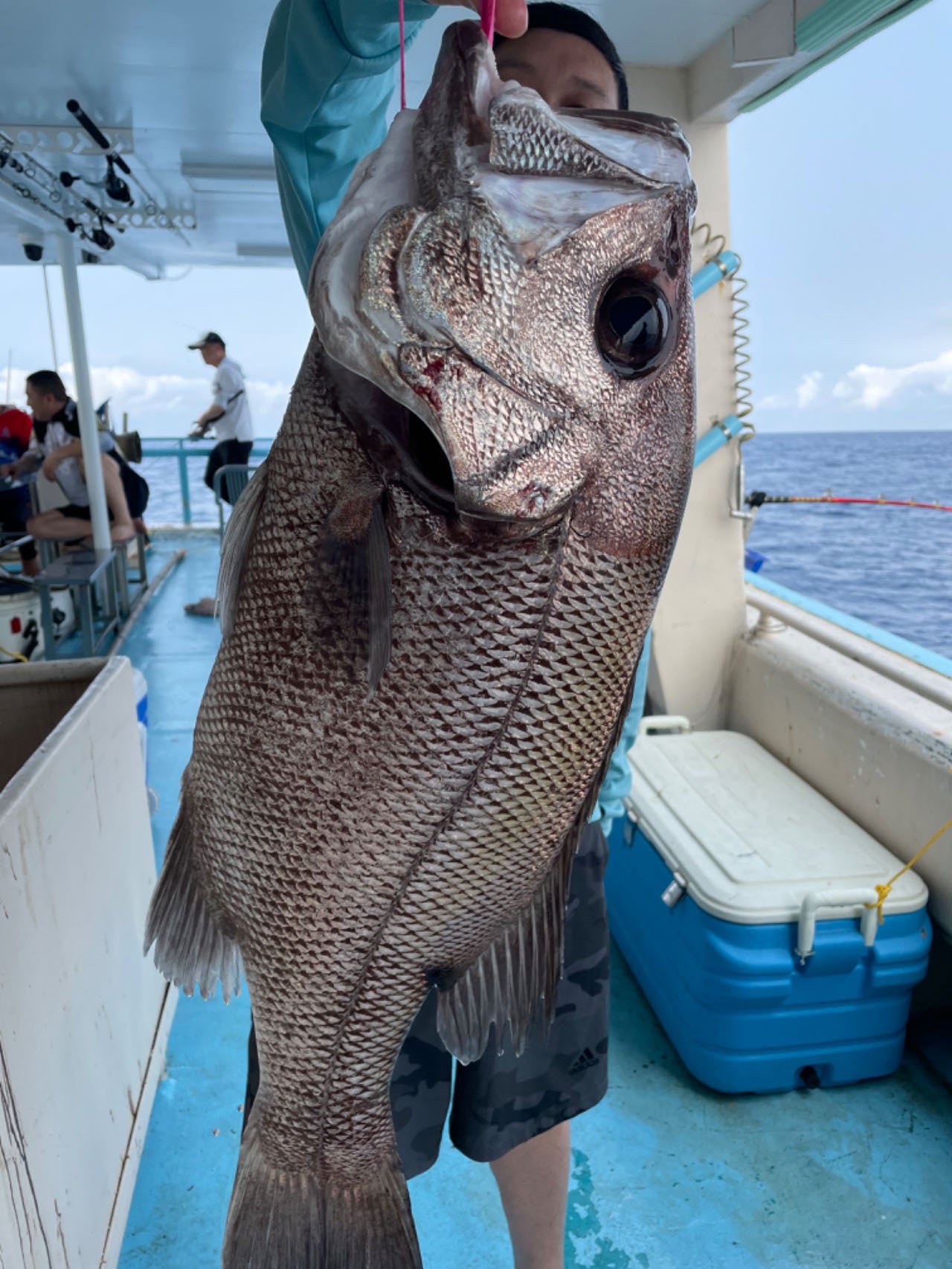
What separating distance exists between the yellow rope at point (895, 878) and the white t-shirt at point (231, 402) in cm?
660

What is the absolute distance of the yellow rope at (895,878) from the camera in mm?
2080

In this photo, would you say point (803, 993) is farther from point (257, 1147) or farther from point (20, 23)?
point (20, 23)

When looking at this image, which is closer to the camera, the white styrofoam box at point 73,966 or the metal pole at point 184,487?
the white styrofoam box at point 73,966

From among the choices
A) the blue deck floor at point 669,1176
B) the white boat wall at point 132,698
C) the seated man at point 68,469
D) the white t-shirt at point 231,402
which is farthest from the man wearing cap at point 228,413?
the blue deck floor at point 669,1176

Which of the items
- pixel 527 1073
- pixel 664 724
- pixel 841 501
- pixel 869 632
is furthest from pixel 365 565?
pixel 841 501

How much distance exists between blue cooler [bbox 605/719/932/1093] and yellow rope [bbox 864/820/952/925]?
16 mm

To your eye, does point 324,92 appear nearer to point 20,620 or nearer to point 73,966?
point 73,966

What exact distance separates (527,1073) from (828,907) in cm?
103

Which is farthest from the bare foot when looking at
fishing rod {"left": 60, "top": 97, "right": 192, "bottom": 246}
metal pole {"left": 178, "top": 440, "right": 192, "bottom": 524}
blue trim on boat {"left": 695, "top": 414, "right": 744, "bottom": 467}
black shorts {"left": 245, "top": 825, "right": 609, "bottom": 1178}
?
black shorts {"left": 245, "top": 825, "right": 609, "bottom": 1178}

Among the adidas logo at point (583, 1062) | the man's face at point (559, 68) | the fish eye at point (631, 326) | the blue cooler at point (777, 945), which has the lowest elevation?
the blue cooler at point (777, 945)

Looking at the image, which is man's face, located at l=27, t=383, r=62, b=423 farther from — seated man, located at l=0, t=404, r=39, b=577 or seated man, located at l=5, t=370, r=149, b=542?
Result: seated man, located at l=0, t=404, r=39, b=577

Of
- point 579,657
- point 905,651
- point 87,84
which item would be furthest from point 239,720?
point 87,84

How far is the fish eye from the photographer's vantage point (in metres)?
0.77

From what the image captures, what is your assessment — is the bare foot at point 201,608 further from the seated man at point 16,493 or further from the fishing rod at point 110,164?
the fishing rod at point 110,164
